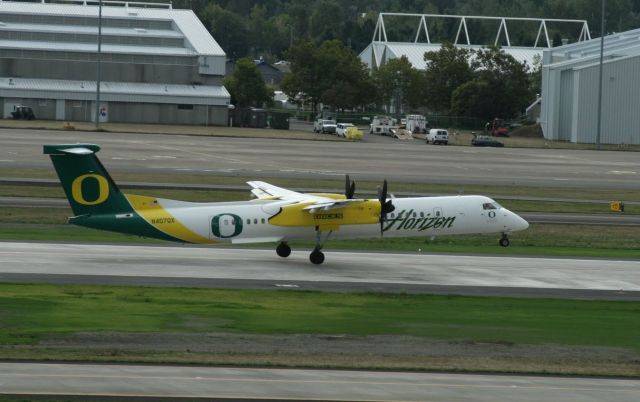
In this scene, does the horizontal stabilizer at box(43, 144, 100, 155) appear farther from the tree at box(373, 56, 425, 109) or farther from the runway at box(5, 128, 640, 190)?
the tree at box(373, 56, 425, 109)

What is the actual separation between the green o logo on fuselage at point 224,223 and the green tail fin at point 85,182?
3414 mm

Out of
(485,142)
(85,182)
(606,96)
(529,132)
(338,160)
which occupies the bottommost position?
(85,182)

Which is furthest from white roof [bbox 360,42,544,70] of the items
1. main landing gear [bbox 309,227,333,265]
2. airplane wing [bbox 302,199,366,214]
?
airplane wing [bbox 302,199,366,214]

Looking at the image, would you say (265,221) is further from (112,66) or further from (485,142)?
(112,66)

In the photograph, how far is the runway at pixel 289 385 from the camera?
22406 millimetres

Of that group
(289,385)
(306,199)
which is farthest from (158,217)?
(289,385)

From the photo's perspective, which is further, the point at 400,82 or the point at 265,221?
the point at 400,82

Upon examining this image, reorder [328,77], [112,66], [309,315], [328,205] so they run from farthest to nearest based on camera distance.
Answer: [328,77], [112,66], [328,205], [309,315]

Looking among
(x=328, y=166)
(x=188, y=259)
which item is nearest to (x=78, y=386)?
(x=188, y=259)

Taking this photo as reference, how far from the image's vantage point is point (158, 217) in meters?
40.0

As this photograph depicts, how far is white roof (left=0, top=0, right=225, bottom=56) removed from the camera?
141 metres

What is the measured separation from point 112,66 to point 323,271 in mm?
100196

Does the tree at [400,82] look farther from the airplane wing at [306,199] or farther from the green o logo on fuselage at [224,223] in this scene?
the green o logo on fuselage at [224,223]

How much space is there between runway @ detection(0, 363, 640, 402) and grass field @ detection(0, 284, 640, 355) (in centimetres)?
433
